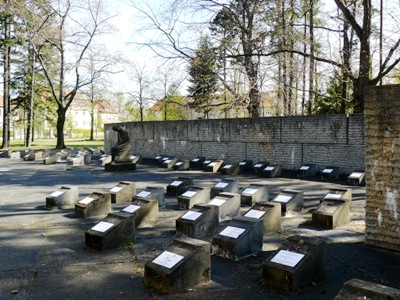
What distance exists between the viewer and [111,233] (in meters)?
5.35

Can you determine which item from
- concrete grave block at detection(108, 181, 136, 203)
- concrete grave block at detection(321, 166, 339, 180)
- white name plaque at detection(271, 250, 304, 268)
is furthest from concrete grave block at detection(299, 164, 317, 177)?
white name plaque at detection(271, 250, 304, 268)

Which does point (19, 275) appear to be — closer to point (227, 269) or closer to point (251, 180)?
point (227, 269)

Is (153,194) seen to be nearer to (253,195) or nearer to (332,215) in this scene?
(253,195)

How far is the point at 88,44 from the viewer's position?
30453mm

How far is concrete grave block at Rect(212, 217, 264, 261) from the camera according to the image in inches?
191

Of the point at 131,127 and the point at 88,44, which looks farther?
the point at 88,44

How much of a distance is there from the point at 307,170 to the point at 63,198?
865 centimetres

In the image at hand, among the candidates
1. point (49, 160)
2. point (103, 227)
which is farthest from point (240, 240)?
point (49, 160)

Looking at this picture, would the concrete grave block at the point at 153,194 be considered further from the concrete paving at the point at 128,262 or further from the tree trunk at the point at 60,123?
the tree trunk at the point at 60,123

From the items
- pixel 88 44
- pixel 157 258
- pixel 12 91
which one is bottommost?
pixel 157 258

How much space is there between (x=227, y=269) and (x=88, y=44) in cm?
2938

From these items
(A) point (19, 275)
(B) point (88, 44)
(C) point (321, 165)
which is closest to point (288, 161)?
(C) point (321, 165)

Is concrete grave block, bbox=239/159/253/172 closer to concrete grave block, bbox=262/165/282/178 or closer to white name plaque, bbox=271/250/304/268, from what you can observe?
concrete grave block, bbox=262/165/282/178

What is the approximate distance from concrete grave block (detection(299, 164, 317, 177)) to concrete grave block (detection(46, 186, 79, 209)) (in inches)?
322
